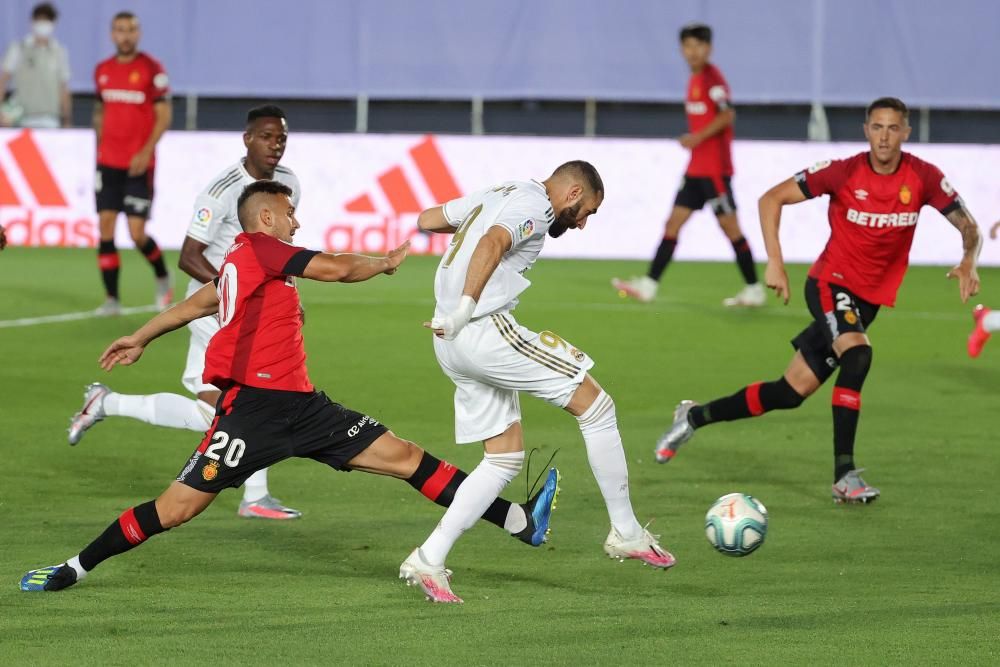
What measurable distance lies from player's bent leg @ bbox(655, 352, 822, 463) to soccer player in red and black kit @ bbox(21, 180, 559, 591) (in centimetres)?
285

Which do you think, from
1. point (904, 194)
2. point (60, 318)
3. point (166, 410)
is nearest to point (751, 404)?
point (904, 194)

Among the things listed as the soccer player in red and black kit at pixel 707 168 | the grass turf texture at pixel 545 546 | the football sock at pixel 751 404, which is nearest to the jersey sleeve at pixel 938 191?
the football sock at pixel 751 404

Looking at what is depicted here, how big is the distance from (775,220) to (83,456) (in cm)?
390

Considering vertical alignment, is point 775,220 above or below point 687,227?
above

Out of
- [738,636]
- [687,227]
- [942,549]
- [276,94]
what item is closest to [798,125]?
[687,227]

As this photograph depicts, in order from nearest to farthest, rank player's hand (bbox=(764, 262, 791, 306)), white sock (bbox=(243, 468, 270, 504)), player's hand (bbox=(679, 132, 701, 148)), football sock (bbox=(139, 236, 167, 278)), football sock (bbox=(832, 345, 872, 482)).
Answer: white sock (bbox=(243, 468, 270, 504)), player's hand (bbox=(764, 262, 791, 306)), football sock (bbox=(832, 345, 872, 482)), football sock (bbox=(139, 236, 167, 278)), player's hand (bbox=(679, 132, 701, 148))

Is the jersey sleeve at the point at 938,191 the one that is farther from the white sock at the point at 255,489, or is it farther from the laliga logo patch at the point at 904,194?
the white sock at the point at 255,489

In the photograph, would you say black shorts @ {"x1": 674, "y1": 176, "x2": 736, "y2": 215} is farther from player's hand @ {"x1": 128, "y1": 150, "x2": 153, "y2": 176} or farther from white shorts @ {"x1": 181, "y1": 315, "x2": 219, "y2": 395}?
white shorts @ {"x1": 181, "y1": 315, "x2": 219, "y2": 395}

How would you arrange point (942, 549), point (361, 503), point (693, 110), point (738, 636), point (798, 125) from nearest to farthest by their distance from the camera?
1. point (738, 636)
2. point (942, 549)
3. point (361, 503)
4. point (693, 110)
5. point (798, 125)

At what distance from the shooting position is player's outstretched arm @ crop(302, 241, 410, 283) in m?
5.85

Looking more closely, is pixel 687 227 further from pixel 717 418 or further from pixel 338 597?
pixel 338 597

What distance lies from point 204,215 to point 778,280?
2.80 m

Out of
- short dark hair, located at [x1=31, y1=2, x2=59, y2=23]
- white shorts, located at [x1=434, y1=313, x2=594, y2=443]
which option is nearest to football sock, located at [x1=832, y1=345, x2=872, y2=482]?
white shorts, located at [x1=434, y1=313, x2=594, y2=443]

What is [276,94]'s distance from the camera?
2461 centimetres
